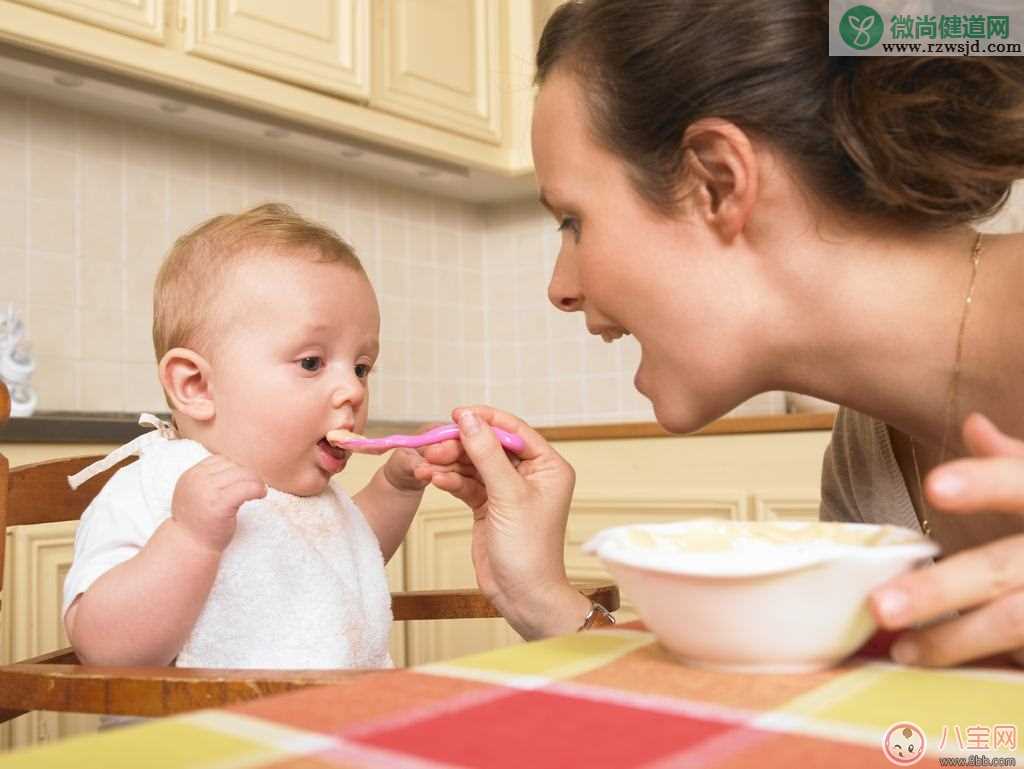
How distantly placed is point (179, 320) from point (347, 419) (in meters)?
0.21

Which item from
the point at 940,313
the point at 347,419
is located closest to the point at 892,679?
the point at 940,313

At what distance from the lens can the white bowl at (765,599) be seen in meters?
0.49

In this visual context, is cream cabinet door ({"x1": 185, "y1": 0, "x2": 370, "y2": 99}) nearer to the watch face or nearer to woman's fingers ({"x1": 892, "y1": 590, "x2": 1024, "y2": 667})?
the watch face

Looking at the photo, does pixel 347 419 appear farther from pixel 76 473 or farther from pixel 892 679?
pixel 892 679

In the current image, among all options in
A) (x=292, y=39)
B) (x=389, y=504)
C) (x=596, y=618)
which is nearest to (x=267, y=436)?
(x=389, y=504)

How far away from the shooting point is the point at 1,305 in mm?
2201

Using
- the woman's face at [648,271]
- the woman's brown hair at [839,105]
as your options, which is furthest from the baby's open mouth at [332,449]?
the woman's brown hair at [839,105]

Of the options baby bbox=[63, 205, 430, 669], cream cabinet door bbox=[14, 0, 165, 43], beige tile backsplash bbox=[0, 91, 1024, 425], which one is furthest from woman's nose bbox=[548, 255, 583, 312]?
beige tile backsplash bbox=[0, 91, 1024, 425]

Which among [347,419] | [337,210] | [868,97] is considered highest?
[337,210]

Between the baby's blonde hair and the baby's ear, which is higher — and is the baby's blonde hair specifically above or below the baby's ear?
above

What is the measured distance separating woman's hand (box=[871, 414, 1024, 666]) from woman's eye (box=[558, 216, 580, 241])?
0.53 metres

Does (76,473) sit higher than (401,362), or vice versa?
(401,362)

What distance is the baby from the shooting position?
3.50ft

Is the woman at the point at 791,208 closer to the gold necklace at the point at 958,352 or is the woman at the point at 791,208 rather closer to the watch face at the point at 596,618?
the gold necklace at the point at 958,352
